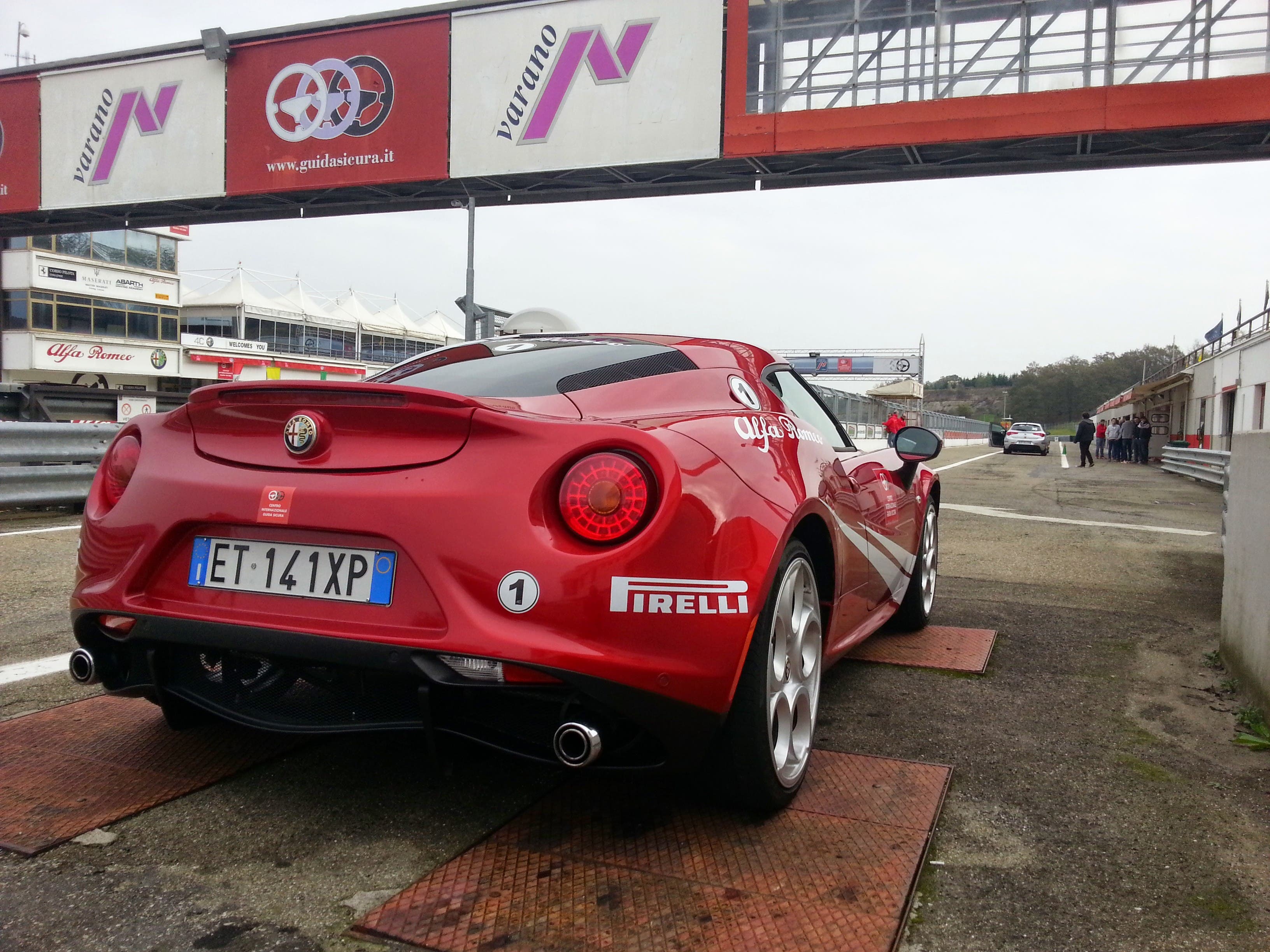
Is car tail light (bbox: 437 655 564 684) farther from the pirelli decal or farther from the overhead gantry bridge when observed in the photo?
the overhead gantry bridge

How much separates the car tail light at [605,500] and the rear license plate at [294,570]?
406 mm

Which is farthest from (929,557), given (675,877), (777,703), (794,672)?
(675,877)

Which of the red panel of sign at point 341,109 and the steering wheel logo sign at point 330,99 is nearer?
the red panel of sign at point 341,109

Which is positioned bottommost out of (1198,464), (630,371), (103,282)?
(1198,464)

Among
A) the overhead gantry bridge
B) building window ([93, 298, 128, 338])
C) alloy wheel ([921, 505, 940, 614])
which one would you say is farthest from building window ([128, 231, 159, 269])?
alloy wheel ([921, 505, 940, 614])

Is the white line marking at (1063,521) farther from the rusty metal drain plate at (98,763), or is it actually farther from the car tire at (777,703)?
the rusty metal drain plate at (98,763)

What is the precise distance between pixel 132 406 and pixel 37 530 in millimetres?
11545

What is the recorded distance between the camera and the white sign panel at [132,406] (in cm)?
1509

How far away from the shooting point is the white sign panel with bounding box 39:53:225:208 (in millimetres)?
23719

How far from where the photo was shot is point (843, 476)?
3.25m

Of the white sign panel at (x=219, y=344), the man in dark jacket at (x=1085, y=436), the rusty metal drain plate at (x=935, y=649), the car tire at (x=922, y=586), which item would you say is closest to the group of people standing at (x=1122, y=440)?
the man in dark jacket at (x=1085, y=436)

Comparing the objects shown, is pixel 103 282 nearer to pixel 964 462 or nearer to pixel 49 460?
pixel 964 462

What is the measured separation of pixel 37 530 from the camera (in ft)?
25.2

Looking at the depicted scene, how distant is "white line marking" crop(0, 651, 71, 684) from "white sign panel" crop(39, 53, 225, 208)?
22.4 metres
